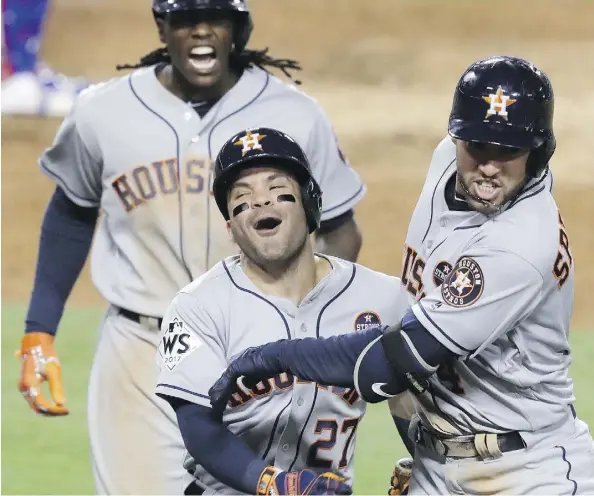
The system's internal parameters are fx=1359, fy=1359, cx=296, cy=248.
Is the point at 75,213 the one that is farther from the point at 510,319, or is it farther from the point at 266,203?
the point at 510,319

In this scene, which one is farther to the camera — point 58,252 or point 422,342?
point 58,252

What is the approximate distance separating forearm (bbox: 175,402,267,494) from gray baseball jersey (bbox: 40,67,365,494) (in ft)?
4.14

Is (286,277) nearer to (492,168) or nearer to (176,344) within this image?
(176,344)

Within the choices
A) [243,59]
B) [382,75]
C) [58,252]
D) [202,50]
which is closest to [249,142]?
[202,50]

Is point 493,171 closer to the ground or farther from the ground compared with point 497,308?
farther from the ground

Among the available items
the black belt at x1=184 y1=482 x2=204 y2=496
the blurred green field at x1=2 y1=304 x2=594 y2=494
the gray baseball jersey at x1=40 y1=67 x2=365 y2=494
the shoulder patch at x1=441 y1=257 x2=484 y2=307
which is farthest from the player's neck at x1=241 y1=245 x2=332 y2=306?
the blurred green field at x1=2 y1=304 x2=594 y2=494

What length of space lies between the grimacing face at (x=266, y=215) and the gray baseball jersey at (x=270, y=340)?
12cm

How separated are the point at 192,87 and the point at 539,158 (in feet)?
6.02

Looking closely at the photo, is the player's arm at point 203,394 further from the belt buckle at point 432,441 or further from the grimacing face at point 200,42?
the grimacing face at point 200,42

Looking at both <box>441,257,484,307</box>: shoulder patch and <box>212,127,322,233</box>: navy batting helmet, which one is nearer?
<box>441,257,484,307</box>: shoulder patch

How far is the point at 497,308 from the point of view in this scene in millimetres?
3445

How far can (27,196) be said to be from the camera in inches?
576

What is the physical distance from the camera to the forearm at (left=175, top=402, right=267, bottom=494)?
3.49m

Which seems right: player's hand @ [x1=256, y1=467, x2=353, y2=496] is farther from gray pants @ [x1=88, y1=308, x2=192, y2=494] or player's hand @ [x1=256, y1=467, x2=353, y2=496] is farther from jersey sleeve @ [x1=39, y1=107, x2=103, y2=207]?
jersey sleeve @ [x1=39, y1=107, x2=103, y2=207]
